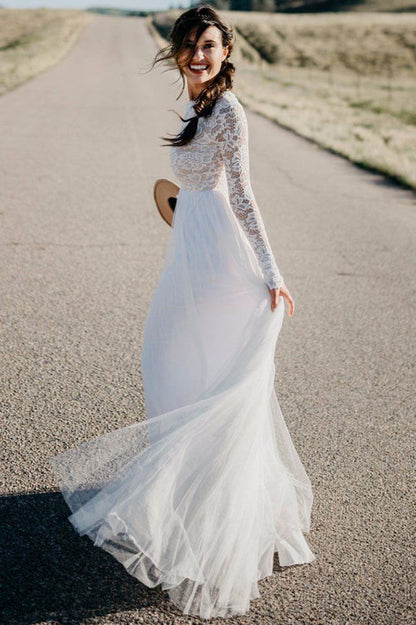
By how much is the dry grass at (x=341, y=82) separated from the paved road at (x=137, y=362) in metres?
2.13

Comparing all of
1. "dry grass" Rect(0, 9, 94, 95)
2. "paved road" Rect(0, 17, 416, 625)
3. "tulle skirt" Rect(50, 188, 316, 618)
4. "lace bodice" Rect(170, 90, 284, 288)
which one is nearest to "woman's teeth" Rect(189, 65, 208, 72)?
"lace bodice" Rect(170, 90, 284, 288)

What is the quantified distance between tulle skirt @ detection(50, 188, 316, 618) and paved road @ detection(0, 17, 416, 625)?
0.42ft

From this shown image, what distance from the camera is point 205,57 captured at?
2.47 m

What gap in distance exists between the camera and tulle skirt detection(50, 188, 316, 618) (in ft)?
7.61

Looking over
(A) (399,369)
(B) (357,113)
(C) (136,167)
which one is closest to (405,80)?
(B) (357,113)

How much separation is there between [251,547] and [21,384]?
1.91 metres

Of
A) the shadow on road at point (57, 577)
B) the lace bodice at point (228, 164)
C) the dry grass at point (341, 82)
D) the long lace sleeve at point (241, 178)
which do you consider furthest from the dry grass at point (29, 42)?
the shadow on road at point (57, 577)

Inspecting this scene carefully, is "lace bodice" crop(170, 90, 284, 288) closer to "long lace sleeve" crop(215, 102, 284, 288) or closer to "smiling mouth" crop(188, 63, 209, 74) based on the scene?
"long lace sleeve" crop(215, 102, 284, 288)

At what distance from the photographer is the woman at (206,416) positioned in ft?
7.64

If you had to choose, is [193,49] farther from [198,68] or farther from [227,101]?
[227,101]

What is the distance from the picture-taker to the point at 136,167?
1048cm

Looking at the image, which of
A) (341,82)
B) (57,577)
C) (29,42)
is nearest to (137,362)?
(57,577)

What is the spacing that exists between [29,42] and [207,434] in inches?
1827

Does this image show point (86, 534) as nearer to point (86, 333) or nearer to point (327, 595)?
point (327, 595)
